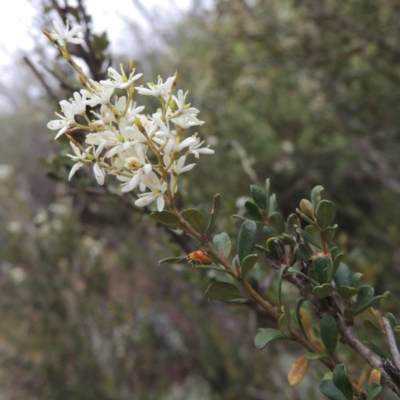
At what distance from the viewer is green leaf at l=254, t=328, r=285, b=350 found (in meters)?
0.44

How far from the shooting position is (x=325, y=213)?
469mm

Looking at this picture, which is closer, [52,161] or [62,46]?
[62,46]

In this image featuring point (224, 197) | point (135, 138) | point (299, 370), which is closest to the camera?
point (135, 138)

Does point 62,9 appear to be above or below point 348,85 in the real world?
above

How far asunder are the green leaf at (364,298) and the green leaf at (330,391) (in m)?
0.09

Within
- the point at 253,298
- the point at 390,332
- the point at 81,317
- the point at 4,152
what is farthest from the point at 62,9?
the point at 4,152

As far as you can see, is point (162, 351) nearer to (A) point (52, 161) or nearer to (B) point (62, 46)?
(A) point (52, 161)

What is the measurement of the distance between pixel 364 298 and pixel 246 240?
163mm

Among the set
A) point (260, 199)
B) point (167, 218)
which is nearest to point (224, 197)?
point (260, 199)

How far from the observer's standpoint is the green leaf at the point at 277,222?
0.51 metres

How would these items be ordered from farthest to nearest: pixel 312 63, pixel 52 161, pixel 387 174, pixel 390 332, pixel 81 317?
pixel 81 317, pixel 312 63, pixel 387 174, pixel 52 161, pixel 390 332

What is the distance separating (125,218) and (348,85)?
5.27ft

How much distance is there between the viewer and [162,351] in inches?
102

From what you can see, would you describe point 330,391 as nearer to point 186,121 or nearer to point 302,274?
point 302,274
